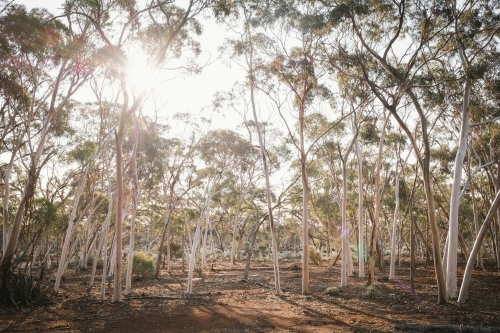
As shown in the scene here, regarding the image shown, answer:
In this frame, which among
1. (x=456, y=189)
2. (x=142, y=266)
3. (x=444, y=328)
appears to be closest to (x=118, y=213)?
(x=444, y=328)

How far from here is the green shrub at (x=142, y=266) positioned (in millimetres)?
21156

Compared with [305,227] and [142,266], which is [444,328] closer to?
[305,227]

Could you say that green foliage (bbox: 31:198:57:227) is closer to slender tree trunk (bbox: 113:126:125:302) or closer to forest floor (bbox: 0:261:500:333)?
forest floor (bbox: 0:261:500:333)

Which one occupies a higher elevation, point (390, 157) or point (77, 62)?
point (77, 62)

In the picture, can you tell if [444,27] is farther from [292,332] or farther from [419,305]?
[292,332]

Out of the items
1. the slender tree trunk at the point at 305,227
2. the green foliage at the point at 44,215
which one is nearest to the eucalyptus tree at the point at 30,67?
the green foliage at the point at 44,215

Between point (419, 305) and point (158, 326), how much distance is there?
7946 millimetres

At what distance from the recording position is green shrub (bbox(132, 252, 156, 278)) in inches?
833

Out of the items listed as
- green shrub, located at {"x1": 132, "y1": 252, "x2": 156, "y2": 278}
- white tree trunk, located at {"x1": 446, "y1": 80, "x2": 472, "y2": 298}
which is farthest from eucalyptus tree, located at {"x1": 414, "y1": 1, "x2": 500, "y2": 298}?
green shrub, located at {"x1": 132, "y1": 252, "x2": 156, "y2": 278}

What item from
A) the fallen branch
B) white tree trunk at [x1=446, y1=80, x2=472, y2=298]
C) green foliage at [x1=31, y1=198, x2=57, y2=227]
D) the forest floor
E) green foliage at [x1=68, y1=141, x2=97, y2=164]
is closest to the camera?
the fallen branch

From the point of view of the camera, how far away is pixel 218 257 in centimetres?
4712

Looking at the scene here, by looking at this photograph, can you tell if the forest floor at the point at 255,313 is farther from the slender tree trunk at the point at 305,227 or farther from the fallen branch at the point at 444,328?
the slender tree trunk at the point at 305,227

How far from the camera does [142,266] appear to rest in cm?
2128

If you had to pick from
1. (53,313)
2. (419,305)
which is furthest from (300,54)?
(53,313)
